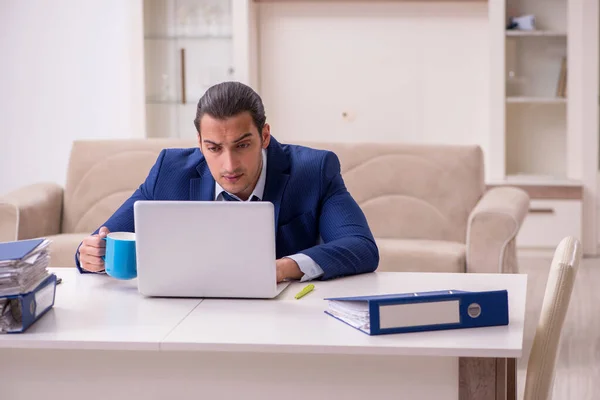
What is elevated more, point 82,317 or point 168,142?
point 168,142

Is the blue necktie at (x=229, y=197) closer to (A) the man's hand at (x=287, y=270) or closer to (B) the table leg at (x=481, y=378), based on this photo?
(A) the man's hand at (x=287, y=270)

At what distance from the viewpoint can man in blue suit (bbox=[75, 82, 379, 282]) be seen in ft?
6.78

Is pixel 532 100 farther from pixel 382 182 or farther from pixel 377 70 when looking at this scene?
pixel 382 182

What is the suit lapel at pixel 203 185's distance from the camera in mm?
2232

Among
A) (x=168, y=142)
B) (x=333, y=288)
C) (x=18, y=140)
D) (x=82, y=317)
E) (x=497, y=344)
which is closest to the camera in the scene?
(x=497, y=344)

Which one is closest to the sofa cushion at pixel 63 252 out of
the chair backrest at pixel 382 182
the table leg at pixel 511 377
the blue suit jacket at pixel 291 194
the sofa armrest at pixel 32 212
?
the sofa armrest at pixel 32 212

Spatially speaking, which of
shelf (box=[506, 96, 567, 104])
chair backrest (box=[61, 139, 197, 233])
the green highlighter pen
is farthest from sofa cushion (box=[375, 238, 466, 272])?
shelf (box=[506, 96, 567, 104])

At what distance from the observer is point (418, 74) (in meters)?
5.60

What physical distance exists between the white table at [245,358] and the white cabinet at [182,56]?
386cm

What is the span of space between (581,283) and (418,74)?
5.58 ft

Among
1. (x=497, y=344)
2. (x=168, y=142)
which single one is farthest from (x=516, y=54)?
(x=497, y=344)

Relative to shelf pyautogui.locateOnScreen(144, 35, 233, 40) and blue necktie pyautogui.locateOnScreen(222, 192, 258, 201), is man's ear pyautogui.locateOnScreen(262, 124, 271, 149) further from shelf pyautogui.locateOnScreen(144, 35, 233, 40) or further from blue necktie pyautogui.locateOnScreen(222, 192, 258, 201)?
shelf pyautogui.locateOnScreen(144, 35, 233, 40)

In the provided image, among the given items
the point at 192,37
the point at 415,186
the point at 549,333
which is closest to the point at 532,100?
the point at 415,186

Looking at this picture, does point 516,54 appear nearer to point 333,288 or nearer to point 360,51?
point 360,51
